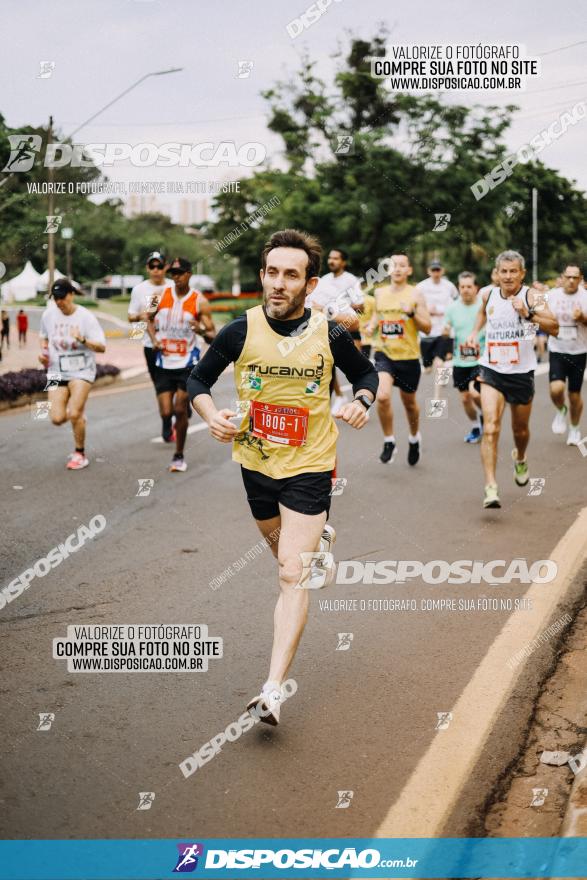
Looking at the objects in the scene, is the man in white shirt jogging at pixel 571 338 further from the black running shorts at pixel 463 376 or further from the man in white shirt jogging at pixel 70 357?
the man in white shirt jogging at pixel 70 357

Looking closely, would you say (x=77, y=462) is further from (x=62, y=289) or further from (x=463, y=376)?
(x=463, y=376)

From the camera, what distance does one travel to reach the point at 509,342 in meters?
8.45

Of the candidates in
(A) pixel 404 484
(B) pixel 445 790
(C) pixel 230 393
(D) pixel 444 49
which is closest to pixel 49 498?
(A) pixel 404 484

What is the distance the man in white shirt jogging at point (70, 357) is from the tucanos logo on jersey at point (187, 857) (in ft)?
24.1

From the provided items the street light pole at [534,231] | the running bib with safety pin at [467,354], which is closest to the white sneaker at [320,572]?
the running bib with safety pin at [467,354]

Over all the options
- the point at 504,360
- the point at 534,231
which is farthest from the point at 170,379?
the point at 534,231

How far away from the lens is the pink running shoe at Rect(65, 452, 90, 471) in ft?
34.7

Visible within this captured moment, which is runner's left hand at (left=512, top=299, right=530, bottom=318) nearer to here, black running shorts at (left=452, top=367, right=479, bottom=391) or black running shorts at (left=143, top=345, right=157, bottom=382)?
black running shorts at (left=452, top=367, right=479, bottom=391)

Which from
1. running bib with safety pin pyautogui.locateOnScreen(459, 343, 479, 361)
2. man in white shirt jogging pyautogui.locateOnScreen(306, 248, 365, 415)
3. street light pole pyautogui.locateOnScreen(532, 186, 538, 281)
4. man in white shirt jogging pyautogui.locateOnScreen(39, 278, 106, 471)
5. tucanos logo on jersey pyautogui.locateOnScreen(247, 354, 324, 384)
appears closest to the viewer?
tucanos logo on jersey pyautogui.locateOnScreen(247, 354, 324, 384)

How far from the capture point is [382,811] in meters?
3.73

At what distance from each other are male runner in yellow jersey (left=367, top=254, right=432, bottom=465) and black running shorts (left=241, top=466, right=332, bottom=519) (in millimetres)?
5506

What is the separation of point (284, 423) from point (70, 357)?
633 cm

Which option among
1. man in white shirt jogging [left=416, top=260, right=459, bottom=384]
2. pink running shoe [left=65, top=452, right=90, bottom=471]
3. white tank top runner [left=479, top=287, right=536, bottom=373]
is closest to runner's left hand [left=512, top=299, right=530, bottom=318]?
white tank top runner [left=479, top=287, right=536, bottom=373]

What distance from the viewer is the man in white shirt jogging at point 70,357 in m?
10.6
